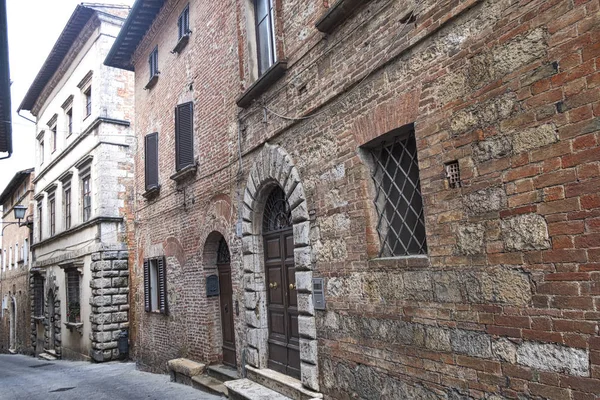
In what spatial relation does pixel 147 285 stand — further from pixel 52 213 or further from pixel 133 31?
pixel 52 213

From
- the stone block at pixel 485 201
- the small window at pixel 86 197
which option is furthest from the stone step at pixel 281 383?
the small window at pixel 86 197

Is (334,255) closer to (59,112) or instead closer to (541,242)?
(541,242)

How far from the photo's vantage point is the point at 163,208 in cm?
1023

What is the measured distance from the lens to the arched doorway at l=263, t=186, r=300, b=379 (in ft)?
20.9

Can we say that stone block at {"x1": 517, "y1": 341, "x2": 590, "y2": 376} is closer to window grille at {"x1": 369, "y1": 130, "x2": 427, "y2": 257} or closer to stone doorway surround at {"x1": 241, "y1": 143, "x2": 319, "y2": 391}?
window grille at {"x1": 369, "y1": 130, "x2": 427, "y2": 257}

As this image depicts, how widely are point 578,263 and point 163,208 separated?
853 centimetres

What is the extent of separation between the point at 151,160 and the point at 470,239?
8.51 m

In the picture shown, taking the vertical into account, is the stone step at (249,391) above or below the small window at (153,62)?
below

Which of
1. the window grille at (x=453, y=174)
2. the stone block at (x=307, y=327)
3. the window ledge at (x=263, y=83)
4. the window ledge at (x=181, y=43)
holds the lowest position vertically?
the stone block at (x=307, y=327)

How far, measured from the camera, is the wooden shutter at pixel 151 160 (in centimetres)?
1066

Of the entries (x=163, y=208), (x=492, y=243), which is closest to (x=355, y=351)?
(x=492, y=243)

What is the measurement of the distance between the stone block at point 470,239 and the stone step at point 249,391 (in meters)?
3.31

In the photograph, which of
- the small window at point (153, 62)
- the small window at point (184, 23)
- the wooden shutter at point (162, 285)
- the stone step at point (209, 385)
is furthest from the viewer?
the small window at point (153, 62)

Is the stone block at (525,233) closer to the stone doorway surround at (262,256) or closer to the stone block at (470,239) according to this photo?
the stone block at (470,239)
